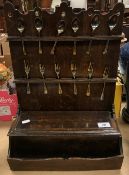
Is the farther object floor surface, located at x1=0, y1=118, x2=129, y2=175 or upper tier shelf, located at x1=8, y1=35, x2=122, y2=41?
floor surface, located at x1=0, y1=118, x2=129, y2=175

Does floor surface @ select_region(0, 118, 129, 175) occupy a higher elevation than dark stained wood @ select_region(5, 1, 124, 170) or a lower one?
lower

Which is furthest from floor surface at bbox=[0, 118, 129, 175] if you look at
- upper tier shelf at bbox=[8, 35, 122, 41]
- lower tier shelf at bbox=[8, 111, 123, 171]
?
upper tier shelf at bbox=[8, 35, 122, 41]

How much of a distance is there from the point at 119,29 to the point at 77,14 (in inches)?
11.8

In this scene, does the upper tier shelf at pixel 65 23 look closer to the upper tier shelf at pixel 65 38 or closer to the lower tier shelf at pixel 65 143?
the upper tier shelf at pixel 65 38

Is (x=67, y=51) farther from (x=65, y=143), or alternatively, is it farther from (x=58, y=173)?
(x=58, y=173)

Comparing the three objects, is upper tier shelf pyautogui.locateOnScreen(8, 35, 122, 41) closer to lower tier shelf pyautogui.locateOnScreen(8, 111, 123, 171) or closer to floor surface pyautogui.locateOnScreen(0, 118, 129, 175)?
lower tier shelf pyautogui.locateOnScreen(8, 111, 123, 171)

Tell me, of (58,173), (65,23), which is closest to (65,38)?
(65,23)

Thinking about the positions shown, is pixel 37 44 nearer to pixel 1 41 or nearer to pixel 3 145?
pixel 3 145

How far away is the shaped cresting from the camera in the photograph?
1561 millimetres

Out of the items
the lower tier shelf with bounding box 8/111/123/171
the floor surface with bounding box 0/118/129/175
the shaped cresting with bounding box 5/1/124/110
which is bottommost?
the floor surface with bounding box 0/118/129/175

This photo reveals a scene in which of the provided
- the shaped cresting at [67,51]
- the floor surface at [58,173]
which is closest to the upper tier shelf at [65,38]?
the shaped cresting at [67,51]

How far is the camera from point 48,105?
1.94 m

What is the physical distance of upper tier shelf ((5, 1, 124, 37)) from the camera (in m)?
1.54

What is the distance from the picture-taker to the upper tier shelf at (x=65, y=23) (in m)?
1.54
